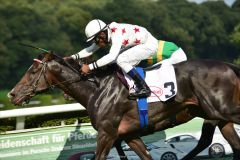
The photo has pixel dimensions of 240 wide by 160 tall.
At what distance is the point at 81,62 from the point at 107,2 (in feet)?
248

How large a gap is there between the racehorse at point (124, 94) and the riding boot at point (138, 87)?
109mm

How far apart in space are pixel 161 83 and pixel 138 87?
0.87ft

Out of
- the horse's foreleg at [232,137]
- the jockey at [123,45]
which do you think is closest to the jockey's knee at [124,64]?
the jockey at [123,45]

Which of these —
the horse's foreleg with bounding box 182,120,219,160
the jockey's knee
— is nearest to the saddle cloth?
the jockey's knee

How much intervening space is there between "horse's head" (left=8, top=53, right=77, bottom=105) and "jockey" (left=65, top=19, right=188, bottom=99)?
1.34 feet

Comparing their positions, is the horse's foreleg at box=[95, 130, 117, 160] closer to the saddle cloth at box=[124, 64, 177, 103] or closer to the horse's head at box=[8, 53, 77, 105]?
the saddle cloth at box=[124, 64, 177, 103]

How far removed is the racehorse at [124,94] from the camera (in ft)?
20.0

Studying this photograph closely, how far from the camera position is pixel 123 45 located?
6.29 metres

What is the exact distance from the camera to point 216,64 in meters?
6.27

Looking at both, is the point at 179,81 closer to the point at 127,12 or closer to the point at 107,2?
the point at 127,12

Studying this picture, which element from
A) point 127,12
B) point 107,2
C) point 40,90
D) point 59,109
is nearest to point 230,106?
point 40,90

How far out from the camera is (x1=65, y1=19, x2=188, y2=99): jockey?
6.04 m

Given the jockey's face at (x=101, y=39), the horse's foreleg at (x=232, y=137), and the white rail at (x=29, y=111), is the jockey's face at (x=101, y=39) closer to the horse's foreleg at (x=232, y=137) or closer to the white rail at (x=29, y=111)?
the horse's foreleg at (x=232, y=137)

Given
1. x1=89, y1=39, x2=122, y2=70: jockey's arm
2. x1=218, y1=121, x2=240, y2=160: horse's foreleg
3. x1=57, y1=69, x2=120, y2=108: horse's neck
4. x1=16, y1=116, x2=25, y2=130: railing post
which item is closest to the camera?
x1=89, y1=39, x2=122, y2=70: jockey's arm
